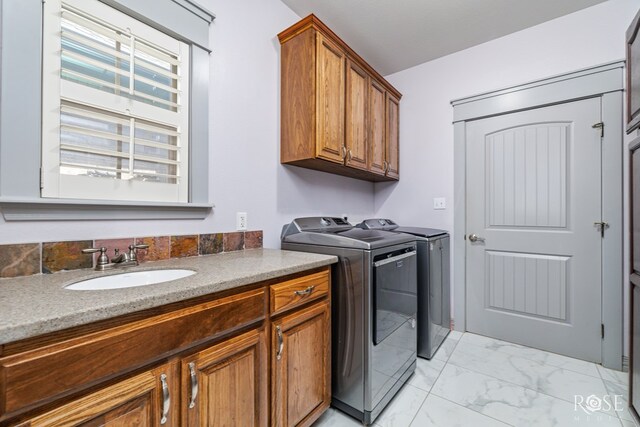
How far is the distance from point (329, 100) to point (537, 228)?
1989 mm

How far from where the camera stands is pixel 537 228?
2287 mm

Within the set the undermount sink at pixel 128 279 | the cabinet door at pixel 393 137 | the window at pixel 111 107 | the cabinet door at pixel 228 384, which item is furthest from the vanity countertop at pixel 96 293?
the cabinet door at pixel 393 137

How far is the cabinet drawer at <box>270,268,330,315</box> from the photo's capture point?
118cm

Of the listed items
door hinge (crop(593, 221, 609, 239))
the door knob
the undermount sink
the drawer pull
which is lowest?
the drawer pull

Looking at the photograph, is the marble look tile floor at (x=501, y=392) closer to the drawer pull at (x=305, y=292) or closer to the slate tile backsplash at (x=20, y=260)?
the drawer pull at (x=305, y=292)

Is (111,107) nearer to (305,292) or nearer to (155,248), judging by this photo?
(155,248)

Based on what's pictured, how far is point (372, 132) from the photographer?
2.44 metres

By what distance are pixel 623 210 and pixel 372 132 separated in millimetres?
1870

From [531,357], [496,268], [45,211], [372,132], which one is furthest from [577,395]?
[45,211]

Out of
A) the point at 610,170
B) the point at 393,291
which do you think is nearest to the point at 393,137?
the point at 610,170

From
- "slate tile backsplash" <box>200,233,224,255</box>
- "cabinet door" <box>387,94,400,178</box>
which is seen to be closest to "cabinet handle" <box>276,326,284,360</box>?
"slate tile backsplash" <box>200,233,224,255</box>

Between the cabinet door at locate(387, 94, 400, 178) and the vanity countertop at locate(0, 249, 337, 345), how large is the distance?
1.78 meters

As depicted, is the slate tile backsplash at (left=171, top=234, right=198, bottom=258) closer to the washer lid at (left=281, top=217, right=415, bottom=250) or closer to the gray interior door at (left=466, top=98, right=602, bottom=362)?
the washer lid at (left=281, top=217, right=415, bottom=250)

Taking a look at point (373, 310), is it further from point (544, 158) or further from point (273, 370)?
point (544, 158)
